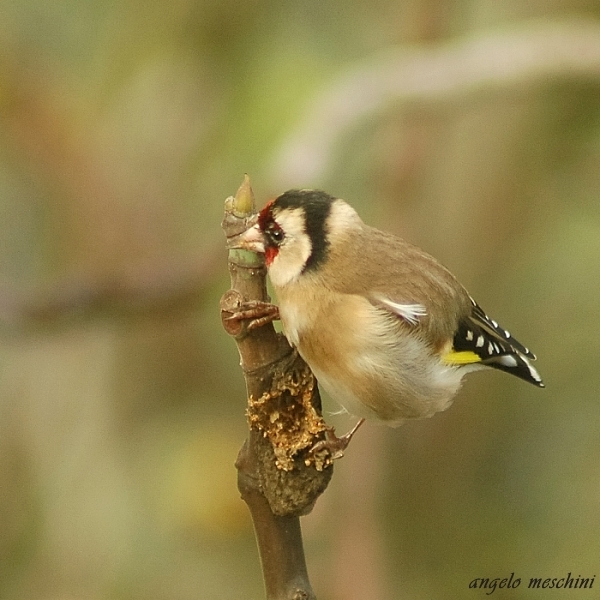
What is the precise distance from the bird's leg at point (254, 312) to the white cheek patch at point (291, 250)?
35cm

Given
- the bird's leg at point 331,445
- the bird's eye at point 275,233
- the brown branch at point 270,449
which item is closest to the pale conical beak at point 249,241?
the brown branch at point 270,449

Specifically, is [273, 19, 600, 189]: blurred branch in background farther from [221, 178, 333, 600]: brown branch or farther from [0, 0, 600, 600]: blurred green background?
[221, 178, 333, 600]: brown branch

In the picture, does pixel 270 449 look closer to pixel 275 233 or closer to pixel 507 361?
pixel 275 233

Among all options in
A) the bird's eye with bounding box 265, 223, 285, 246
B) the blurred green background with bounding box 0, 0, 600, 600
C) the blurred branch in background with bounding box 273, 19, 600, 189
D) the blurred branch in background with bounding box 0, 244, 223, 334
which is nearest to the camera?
the bird's eye with bounding box 265, 223, 285, 246

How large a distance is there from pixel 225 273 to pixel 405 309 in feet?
3.22

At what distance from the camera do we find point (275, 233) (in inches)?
56.4

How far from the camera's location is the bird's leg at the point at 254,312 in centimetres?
111

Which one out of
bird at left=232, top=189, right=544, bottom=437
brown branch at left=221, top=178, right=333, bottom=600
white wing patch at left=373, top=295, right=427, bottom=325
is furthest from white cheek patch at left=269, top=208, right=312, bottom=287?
brown branch at left=221, top=178, right=333, bottom=600

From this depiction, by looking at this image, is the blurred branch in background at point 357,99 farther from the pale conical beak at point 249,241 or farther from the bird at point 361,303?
the pale conical beak at point 249,241

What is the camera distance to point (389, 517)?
302 cm

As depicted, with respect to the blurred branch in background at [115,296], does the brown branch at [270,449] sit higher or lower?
higher

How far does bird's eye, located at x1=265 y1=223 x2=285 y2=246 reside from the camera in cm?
141

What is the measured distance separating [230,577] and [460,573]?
791 mm

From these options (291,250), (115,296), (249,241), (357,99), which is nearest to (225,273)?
(115,296)
